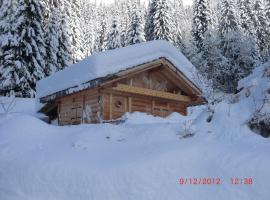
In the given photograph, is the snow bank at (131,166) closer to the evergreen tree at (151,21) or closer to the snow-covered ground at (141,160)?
the snow-covered ground at (141,160)

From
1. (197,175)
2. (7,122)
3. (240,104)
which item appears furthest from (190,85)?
(197,175)

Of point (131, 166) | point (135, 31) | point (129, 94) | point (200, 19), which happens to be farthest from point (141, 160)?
point (200, 19)

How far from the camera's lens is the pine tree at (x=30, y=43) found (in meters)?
24.2

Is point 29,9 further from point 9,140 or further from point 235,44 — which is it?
point 235,44

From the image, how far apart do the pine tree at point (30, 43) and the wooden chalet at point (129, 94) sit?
7372mm

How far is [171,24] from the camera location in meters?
42.8

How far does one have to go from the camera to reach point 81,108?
14.8 metres

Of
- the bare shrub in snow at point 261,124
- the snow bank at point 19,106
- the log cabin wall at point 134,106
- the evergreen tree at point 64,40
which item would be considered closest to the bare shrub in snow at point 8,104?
the snow bank at point 19,106

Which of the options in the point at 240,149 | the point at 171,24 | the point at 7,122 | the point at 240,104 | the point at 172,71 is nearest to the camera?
the point at 240,149

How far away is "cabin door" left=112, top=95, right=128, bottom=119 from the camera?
1417 centimetres

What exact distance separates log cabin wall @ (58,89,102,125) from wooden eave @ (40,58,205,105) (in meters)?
0.98

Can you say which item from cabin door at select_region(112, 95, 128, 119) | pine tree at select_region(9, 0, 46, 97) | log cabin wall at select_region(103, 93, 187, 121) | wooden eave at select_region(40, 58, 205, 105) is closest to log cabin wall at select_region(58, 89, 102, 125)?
log cabin wall at select_region(103, 93, 187, 121)

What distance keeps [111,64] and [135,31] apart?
29.0 m

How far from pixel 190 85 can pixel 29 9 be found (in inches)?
625
